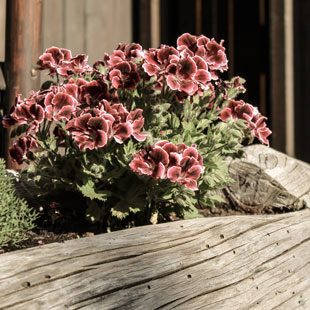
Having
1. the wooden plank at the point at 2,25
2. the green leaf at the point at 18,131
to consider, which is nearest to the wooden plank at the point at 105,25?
the wooden plank at the point at 2,25

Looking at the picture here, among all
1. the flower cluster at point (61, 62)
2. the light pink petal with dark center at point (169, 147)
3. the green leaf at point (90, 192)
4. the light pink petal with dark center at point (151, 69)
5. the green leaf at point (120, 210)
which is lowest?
the green leaf at point (120, 210)

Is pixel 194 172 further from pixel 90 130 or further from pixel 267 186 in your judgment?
pixel 267 186

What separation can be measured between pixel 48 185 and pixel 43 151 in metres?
0.20

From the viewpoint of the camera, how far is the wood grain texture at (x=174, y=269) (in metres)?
1.66

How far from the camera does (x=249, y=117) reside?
2680mm

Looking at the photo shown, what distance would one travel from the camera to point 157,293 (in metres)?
1.91

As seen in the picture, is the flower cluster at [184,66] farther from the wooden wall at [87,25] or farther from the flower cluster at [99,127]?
the wooden wall at [87,25]

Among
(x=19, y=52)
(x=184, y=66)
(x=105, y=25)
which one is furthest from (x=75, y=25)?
(x=184, y=66)

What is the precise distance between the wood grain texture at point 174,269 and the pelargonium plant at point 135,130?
248 mm

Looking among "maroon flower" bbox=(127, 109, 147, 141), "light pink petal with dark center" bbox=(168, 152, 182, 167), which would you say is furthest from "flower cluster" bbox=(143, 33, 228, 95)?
"light pink petal with dark center" bbox=(168, 152, 182, 167)

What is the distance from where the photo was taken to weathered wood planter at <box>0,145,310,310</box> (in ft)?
5.43

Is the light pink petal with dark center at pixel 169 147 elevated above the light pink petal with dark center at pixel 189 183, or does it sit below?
above

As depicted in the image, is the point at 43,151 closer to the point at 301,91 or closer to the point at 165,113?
the point at 165,113

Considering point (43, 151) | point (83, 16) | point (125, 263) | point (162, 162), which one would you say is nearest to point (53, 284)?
point (125, 263)
